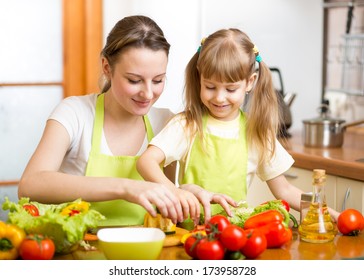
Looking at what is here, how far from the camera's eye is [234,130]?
7.30ft

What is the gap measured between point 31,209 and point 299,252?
0.65m

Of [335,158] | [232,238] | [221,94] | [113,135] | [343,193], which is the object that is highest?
[221,94]

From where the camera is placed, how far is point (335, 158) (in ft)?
10.0

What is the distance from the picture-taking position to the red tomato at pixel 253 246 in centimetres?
157

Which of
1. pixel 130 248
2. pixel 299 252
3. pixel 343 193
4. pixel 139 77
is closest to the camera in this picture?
pixel 130 248

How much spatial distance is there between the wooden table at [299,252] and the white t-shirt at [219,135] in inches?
18.7

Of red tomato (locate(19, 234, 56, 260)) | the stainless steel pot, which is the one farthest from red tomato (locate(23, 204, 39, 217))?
the stainless steel pot

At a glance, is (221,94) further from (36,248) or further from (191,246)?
(36,248)

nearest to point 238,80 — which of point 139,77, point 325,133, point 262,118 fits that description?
point 262,118

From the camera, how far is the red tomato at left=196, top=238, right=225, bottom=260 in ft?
5.02

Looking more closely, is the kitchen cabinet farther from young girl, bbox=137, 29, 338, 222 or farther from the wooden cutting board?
the wooden cutting board

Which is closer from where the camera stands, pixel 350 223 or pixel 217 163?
pixel 350 223
